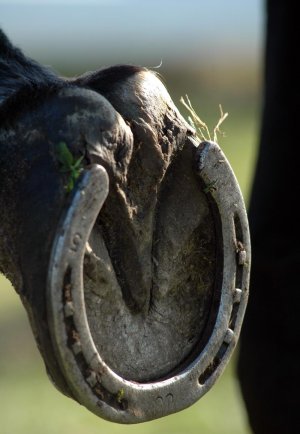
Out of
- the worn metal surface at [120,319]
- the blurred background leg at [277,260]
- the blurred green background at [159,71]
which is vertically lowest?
the blurred green background at [159,71]

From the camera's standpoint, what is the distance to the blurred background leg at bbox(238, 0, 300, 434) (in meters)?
2.67

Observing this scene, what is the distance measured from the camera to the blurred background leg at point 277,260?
2.67 metres

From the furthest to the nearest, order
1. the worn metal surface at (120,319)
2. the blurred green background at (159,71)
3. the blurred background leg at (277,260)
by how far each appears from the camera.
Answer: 1. the blurred green background at (159,71)
2. the blurred background leg at (277,260)
3. the worn metal surface at (120,319)

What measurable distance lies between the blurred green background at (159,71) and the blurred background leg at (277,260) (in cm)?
34

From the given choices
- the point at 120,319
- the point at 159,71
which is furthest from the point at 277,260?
the point at 159,71

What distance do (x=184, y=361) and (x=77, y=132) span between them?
383mm

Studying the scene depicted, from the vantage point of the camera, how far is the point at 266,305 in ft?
8.97

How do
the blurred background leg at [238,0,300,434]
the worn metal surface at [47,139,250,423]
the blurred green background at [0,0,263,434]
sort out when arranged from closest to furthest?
the worn metal surface at [47,139,250,423]
the blurred background leg at [238,0,300,434]
the blurred green background at [0,0,263,434]

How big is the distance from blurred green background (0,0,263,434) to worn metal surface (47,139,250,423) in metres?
0.57

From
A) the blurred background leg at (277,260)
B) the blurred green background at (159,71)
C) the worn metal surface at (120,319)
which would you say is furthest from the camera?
the blurred green background at (159,71)

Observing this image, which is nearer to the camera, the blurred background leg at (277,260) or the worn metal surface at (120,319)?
the worn metal surface at (120,319)

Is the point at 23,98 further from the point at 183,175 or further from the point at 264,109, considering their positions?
the point at 264,109

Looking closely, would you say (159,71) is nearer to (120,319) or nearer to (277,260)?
(277,260)

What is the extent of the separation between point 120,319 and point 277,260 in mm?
1116
